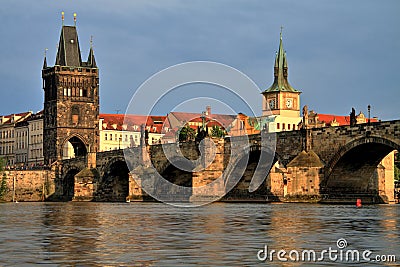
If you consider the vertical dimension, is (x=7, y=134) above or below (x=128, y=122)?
below

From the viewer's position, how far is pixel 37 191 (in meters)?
119

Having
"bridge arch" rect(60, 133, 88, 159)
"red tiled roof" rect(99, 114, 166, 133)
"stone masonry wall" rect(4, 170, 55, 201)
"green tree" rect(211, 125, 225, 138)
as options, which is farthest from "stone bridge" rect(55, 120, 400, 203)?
"red tiled roof" rect(99, 114, 166, 133)

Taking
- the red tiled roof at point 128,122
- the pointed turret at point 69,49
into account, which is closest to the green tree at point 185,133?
the red tiled roof at point 128,122

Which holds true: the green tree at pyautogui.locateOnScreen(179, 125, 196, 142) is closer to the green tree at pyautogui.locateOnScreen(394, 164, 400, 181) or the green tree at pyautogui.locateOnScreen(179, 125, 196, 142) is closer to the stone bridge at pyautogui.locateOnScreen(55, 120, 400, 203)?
the stone bridge at pyautogui.locateOnScreen(55, 120, 400, 203)

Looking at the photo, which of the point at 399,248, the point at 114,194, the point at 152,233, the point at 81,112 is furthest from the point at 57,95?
the point at 399,248

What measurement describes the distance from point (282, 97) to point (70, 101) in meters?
51.6

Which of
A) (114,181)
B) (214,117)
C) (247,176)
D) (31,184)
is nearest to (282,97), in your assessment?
(214,117)

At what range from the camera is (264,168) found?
→ 258 ft

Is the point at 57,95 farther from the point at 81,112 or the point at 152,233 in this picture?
the point at 152,233

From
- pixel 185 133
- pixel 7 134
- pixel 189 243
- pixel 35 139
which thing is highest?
pixel 7 134

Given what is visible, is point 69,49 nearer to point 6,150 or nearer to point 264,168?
point 6,150

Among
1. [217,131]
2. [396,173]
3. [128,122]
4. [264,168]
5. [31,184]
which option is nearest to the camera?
[264,168]

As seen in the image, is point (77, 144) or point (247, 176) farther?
point (77, 144)

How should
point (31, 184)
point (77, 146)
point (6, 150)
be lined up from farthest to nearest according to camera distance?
point (6, 150)
point (77, 146)
point (31, 184)
